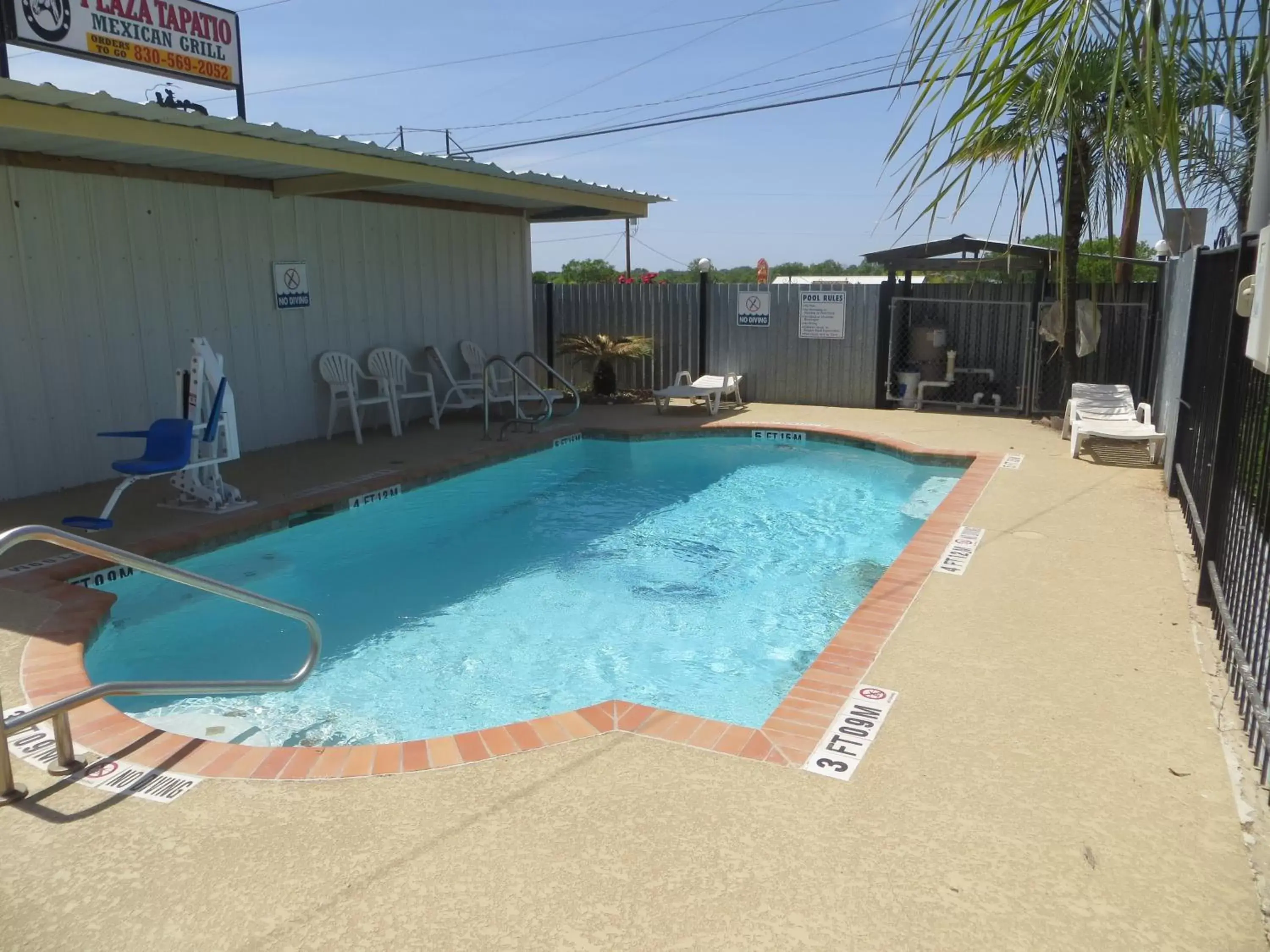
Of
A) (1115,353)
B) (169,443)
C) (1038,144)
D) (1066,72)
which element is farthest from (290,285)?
(1115,353)

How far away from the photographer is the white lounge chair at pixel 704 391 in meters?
11.2

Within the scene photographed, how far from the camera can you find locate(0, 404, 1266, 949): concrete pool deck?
85.4 inches

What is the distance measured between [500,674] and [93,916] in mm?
2600

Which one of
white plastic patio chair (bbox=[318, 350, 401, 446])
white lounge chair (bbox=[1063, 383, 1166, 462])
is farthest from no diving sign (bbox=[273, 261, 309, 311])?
white lounge chair (bbox=[1063, 383, 1166, 462])

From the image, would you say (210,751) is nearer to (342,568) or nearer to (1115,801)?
(1115,801)

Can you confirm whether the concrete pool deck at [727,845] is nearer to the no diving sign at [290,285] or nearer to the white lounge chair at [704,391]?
the no diving sign at [290,285]

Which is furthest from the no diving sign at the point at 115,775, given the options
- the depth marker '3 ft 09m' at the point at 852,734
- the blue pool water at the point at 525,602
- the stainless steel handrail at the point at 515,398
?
the stainless steel handrail at the point at 515,398

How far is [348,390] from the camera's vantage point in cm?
928

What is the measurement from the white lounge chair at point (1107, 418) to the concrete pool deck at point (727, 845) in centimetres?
488

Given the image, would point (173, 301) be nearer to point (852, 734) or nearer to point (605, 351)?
point (605, 351)

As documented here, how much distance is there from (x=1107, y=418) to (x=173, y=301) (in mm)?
8501

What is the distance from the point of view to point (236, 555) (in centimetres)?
612

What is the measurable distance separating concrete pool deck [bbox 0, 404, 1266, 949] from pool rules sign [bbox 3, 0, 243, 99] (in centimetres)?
644

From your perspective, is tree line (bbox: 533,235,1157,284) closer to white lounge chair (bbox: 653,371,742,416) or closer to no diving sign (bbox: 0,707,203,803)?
white lounge chair (bbox: 653,371,742,416)
